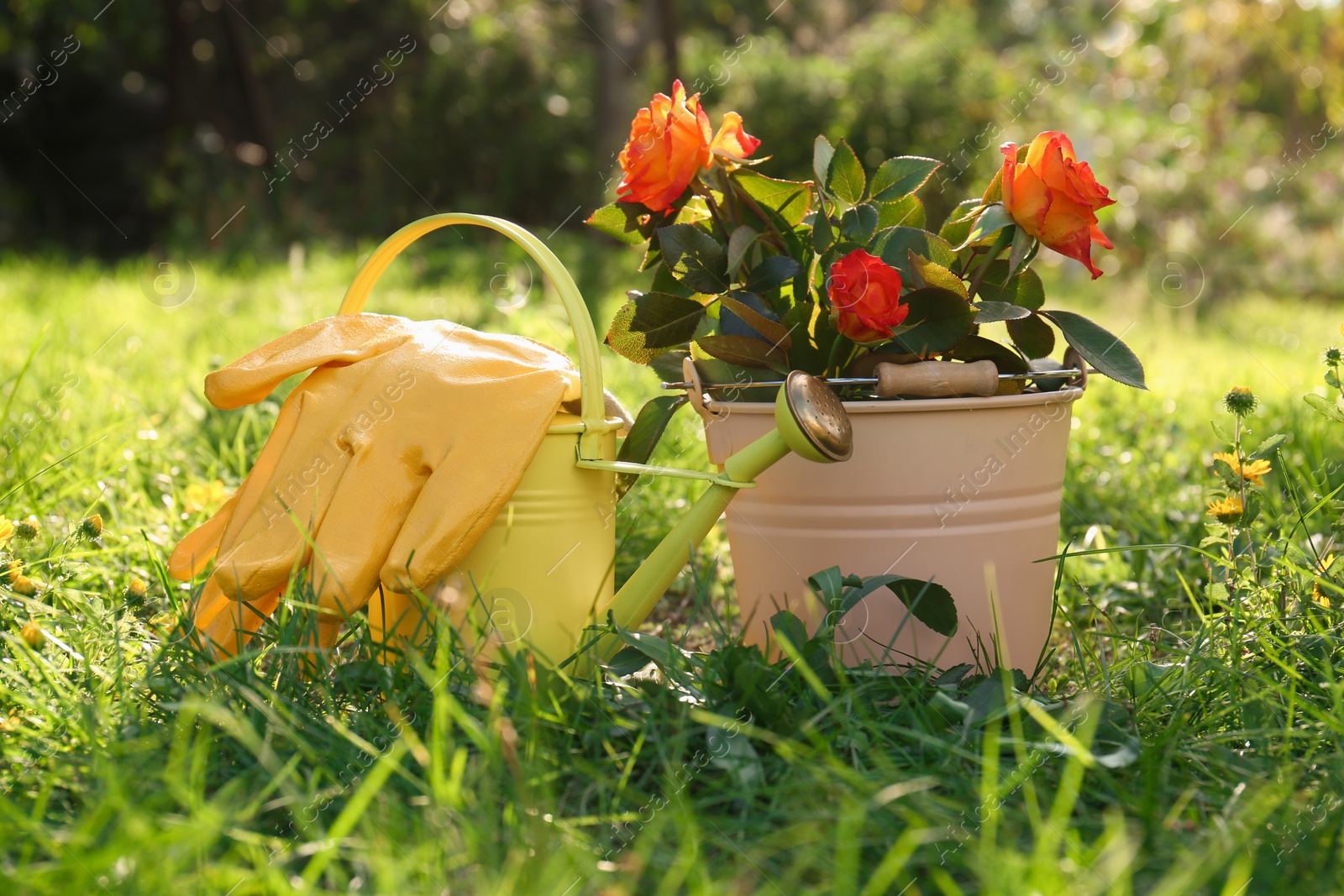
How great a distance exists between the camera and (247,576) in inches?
49.1

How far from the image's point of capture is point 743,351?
130cm

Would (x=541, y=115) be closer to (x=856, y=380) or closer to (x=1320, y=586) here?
(x=856, y=380)

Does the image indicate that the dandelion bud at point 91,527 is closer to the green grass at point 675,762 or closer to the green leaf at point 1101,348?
the green grass at point 675,762

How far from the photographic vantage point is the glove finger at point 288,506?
1251mm

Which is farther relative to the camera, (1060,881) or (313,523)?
(313,523)

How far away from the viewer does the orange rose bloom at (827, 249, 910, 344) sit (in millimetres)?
1194

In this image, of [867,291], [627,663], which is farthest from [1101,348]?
[627,663]

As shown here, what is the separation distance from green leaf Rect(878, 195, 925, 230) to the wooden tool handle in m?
0.25

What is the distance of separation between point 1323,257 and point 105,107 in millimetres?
9347

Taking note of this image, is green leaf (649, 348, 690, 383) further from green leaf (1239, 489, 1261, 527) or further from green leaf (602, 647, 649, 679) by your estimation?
green leaf (1239, 489, 1261, 527)

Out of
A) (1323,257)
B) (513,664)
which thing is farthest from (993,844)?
(1323,257)

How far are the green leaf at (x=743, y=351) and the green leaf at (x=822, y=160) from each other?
24cm

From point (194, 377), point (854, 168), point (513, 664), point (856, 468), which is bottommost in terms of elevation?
point (194, 377)

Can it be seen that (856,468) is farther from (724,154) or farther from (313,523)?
(313,523)
